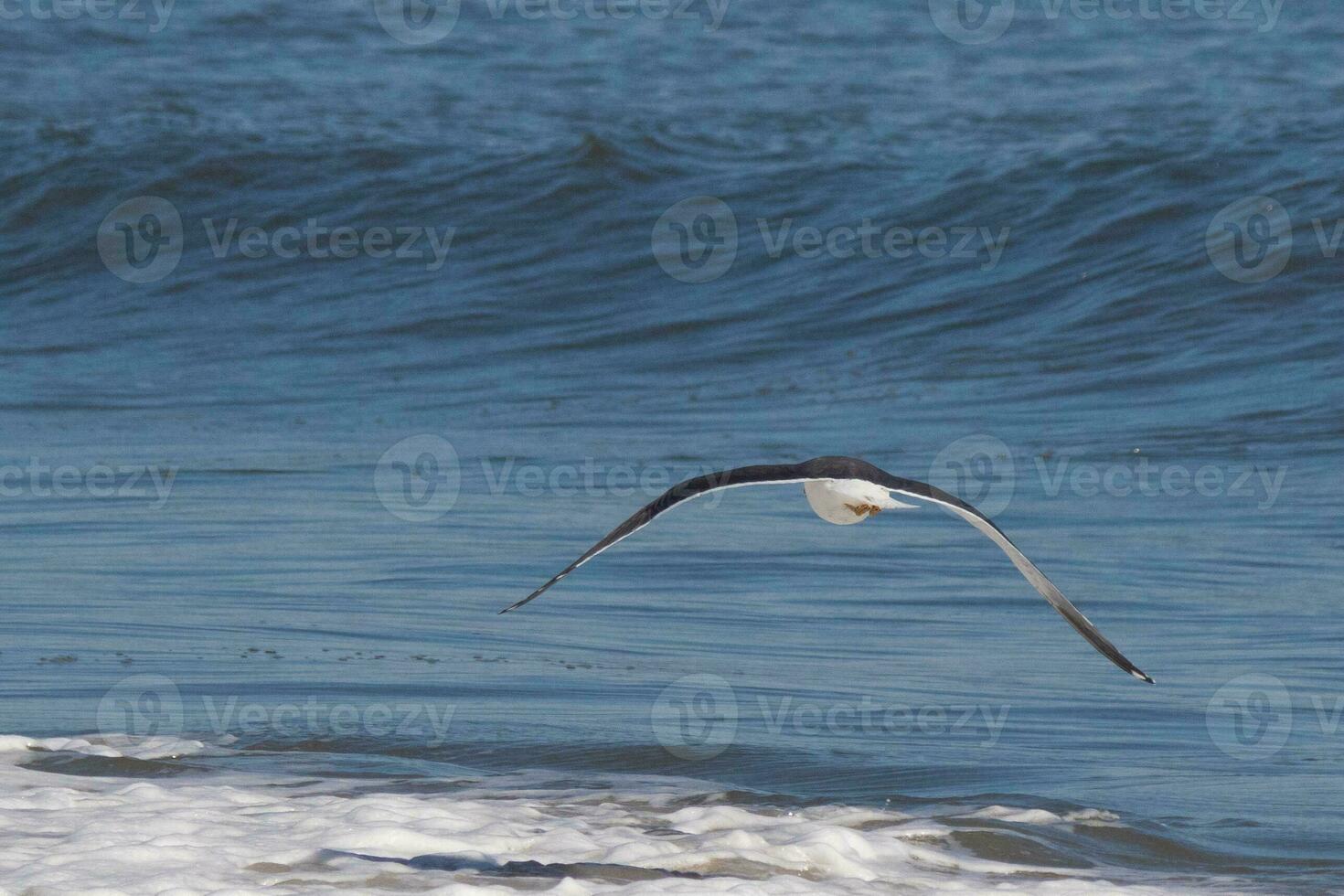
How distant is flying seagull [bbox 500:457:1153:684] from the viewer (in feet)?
16.0

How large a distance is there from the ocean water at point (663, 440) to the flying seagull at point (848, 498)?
30.5 inches

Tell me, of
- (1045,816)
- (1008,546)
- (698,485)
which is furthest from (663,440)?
(1008,546)

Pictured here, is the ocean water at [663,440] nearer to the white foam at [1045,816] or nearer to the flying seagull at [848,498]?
the white foam at [1045,816]

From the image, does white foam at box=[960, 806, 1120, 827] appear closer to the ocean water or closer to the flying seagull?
the ocean water

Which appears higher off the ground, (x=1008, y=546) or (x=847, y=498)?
(x=847, y=498)

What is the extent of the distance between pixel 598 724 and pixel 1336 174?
12632 millimetres

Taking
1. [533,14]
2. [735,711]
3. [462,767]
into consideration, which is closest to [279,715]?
[462,767]

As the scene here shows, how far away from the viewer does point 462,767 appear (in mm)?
6445

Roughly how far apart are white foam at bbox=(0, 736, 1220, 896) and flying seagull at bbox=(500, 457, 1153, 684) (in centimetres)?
77

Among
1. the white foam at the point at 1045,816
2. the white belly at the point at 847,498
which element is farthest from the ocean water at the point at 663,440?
the white belly at the point at 847,498

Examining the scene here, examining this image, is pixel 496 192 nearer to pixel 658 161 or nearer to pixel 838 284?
→ pixel 658 161

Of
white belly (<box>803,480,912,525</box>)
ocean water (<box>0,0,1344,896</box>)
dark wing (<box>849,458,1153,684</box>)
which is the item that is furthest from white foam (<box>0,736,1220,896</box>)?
white belly (<box>803,480,912,525</box>)

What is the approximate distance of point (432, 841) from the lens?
17.6ft

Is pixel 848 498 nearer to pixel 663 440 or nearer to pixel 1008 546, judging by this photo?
pixel 1008 546
